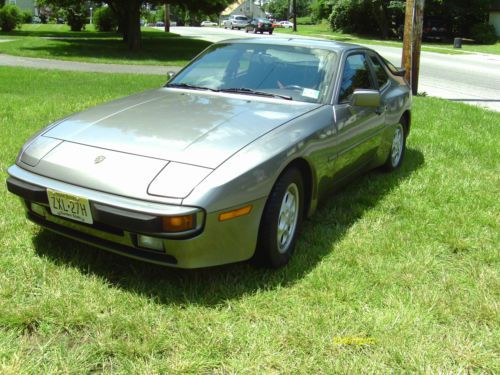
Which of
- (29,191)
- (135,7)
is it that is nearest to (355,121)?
(29,191)

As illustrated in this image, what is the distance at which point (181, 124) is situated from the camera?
3309 millimetres

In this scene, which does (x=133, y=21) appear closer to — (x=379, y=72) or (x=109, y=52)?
(x=109, y=52)

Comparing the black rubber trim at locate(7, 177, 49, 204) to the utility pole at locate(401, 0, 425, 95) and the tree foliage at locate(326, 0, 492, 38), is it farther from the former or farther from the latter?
the tree foliage at locate(326, 0, 492, 38)

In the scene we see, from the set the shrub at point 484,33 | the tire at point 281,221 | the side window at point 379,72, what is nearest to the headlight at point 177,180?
the tire at point 281,221

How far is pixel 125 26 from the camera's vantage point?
24875 millimetres

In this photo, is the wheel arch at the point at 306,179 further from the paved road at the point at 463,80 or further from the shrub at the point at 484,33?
the shrub at the point at 484,33

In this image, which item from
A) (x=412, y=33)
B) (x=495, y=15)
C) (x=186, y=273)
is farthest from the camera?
(x=495, y=15)

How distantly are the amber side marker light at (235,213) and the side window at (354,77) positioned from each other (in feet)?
5.06

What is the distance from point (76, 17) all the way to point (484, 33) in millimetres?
28339

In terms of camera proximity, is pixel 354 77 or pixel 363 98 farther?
pixel 354 77

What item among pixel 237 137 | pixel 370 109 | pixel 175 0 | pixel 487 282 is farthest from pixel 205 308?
pixel 175 0

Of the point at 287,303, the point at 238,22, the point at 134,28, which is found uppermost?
the point at 238,22

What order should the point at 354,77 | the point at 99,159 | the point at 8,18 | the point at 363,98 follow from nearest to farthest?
the point at 99,159, the point at 363,98, the point at 354,77, the point at 8,18

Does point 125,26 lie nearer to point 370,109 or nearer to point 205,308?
point 370,109
